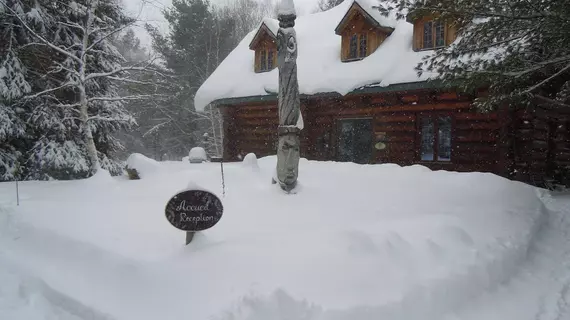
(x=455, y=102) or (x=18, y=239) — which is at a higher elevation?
(x=455, y=102)

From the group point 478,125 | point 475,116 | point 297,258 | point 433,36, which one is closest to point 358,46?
point 433,36

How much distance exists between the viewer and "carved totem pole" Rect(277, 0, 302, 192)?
20.5ft

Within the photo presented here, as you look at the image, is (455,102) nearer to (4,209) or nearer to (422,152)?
(422,152)

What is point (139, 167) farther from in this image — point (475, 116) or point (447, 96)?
point (475, 116)

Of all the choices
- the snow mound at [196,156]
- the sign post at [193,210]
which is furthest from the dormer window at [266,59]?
the sign post at [193,210]

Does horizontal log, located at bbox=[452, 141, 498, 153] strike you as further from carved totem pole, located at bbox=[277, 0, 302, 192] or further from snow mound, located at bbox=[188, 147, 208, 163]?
snow mound, located at bbox=[188, 147, 208, 163]

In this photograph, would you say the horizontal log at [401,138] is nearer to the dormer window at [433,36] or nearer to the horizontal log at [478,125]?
the horizontal log at [478,125]

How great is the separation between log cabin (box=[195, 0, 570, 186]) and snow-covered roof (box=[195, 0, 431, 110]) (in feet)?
0.13

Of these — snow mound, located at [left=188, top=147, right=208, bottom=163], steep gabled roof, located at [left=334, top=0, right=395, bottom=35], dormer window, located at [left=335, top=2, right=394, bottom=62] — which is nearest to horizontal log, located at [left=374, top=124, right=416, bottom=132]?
dormer window, located at [left=335, top=2, right=394, bottom=62]

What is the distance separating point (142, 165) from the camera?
9180 millimetres

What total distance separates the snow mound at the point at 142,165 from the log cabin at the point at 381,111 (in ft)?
14.5

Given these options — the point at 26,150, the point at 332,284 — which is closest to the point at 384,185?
the point at 332,284

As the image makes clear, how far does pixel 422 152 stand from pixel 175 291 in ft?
29.1

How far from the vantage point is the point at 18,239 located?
16.2 feet
